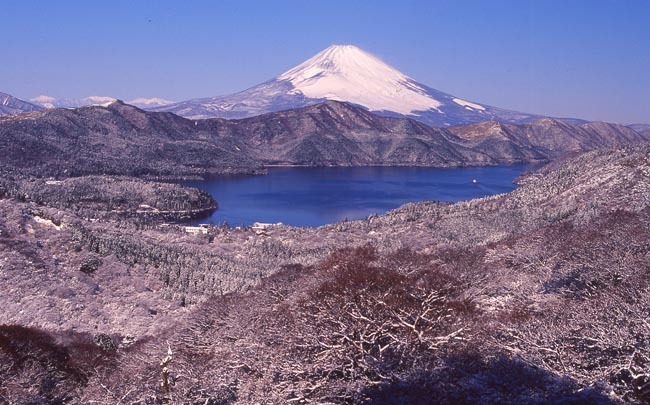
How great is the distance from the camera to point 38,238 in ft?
82.8

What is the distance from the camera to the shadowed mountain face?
3556 inches

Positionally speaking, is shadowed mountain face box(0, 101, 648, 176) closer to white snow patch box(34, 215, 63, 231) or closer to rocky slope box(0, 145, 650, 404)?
white snow patch box(34, 215, 63, 231)

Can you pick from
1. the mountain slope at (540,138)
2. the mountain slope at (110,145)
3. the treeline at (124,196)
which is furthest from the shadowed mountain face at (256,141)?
the treeline at (124,196)

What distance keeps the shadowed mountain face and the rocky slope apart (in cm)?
6254

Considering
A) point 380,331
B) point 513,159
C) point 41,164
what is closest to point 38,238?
point 380,331

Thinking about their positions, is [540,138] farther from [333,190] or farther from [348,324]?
[348,324]

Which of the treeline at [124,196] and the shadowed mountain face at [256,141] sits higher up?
the shadowed mountain face at [256,141]

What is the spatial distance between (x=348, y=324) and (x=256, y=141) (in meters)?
136

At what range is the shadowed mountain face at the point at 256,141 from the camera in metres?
90.3

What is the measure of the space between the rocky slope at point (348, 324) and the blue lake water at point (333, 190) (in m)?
34.1

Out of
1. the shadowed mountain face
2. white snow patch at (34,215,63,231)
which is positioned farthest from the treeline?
white snow patch at (34,215,63,231)

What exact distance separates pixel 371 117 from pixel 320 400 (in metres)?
161

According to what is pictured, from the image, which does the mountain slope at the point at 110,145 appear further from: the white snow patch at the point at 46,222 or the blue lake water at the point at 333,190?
the white snow patch at the point at 46,222

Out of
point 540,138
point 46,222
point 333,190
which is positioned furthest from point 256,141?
point 46,222
